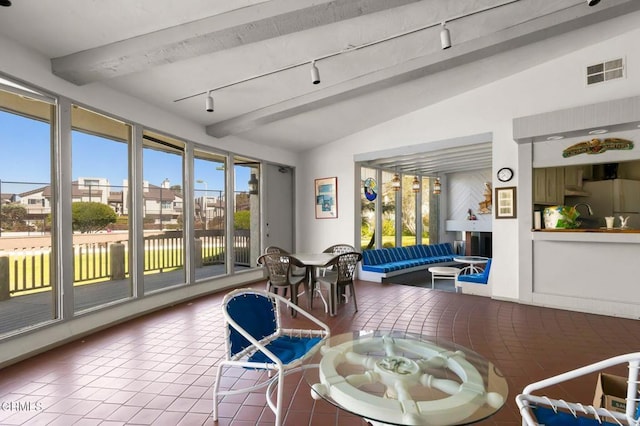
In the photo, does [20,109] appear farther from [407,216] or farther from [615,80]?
[407,216]

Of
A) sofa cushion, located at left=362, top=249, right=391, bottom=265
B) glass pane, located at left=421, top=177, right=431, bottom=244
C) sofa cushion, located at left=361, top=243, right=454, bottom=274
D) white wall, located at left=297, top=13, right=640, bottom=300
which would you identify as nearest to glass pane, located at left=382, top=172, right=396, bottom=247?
sofa cushion, located at left=361, top=243, right=454, bottom=274

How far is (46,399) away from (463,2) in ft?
16.3

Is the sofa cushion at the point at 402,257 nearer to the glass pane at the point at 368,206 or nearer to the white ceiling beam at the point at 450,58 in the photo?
the glass pane at the point at 368,206

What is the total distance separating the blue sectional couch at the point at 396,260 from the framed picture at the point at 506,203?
2387mm

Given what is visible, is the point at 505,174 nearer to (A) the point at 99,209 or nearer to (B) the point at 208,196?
(B) the point at 208,196

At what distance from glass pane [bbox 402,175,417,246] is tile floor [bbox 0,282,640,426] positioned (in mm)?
4127

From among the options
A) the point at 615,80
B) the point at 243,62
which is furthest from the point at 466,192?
the point at 243,62

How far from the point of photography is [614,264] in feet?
14.5

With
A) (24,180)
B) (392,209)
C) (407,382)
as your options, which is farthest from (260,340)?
(392,209)

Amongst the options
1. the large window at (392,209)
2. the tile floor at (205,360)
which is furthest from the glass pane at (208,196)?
the large window at (392,209)

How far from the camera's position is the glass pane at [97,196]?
174 inches

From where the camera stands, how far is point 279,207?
7.67 metres

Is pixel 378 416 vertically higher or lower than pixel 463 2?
lower

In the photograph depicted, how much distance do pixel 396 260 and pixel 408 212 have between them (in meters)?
2.14
